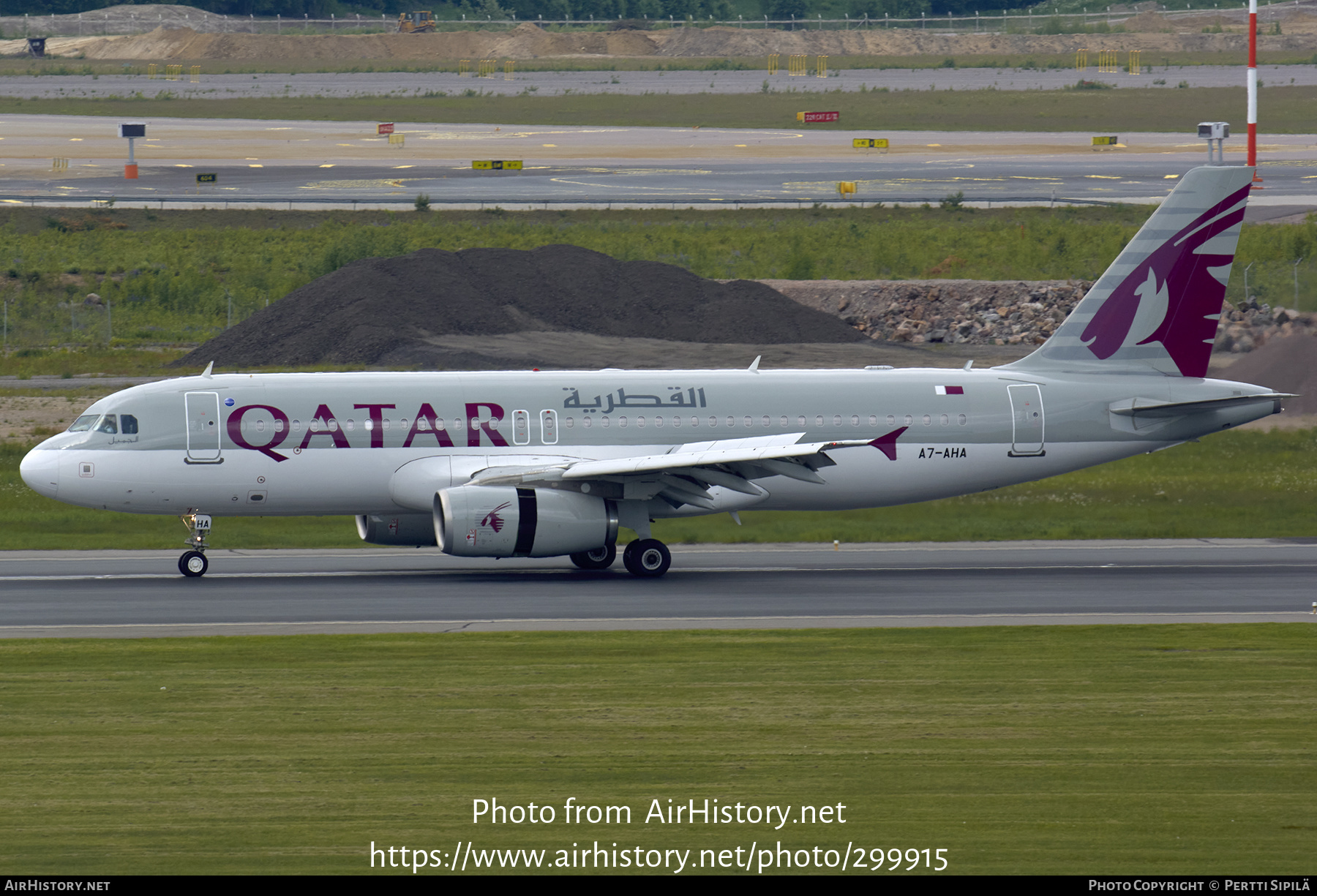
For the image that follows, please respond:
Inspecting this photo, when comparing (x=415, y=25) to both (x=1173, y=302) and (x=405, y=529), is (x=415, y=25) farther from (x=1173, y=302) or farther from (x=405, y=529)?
(x=405, y=529)

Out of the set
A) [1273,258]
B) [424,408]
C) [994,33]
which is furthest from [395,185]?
[994,33]

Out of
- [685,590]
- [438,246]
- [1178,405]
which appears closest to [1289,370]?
[1178,405]

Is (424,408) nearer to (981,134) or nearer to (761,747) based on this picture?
(761,747)

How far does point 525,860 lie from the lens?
14281mm

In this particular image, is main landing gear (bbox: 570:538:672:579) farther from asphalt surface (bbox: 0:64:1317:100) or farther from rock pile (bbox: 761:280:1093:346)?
asphalt surface (bbox: 0:64:1317:100)

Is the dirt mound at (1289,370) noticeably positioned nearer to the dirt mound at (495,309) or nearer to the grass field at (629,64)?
the dirt mound at (495,309)

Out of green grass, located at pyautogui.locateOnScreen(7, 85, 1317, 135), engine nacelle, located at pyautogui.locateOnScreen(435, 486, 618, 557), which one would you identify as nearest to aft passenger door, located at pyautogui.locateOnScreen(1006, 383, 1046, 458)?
engine nacelle, located at pyautogui.locateOnScreen(435, 486, 618, 557)

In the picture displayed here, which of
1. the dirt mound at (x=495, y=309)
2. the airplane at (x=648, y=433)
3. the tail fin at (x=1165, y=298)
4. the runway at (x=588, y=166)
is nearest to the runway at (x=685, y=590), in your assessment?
the airplane at (x=648, y=433)

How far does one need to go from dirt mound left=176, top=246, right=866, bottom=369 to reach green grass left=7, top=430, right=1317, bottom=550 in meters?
20.2

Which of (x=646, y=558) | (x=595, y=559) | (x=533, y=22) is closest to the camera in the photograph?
(x=646, y=558)

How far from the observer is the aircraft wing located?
108 ft

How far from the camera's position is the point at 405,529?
35531 millimetres

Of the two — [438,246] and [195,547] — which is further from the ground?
[438,246]

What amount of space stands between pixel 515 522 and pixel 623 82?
392ft
